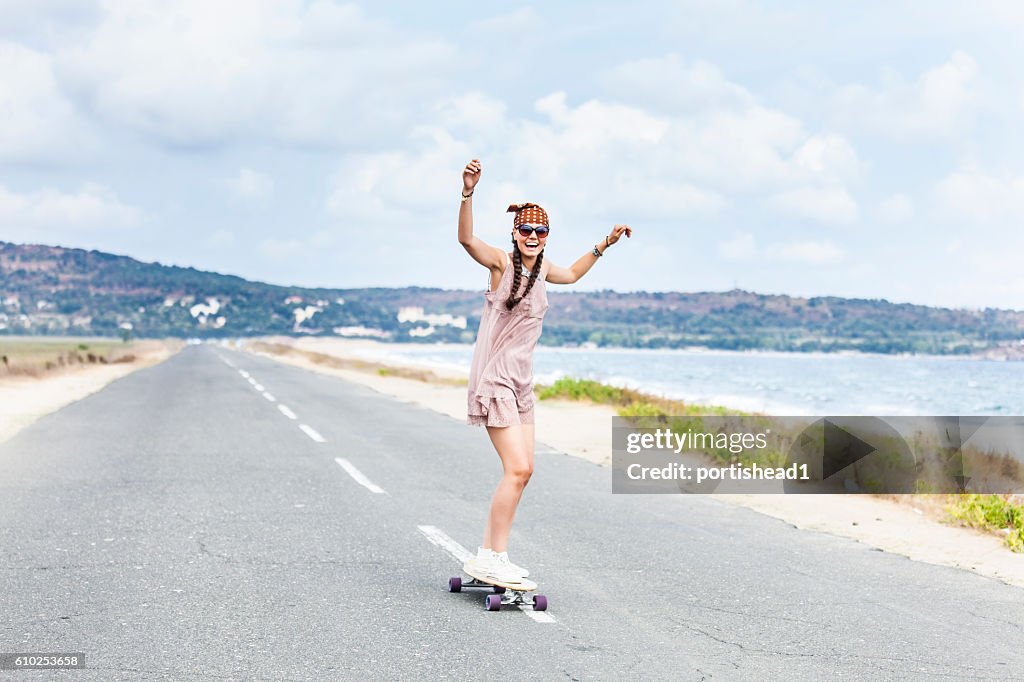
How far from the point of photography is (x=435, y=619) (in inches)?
231

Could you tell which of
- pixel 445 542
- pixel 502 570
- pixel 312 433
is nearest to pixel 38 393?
pixel 312 433

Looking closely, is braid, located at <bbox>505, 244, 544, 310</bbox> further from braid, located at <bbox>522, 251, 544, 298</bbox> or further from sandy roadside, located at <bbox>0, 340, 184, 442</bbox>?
sandy roadside, located at <bbox>0, 340, 184, 442</bbox>

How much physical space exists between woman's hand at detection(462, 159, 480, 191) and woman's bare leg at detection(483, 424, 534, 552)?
1393mm

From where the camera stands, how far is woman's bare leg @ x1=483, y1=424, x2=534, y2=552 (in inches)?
234

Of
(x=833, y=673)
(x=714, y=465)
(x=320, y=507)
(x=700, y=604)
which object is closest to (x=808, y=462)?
(x=714, y=465)

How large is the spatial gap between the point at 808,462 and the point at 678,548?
5.92 meters

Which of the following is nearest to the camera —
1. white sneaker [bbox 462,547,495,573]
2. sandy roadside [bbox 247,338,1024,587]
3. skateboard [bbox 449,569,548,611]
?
skateboard [bbox 449,569,548,611]

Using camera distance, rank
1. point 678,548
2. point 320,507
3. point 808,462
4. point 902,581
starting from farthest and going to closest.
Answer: point 808,462 < point 320,507 < point 678,548 < point 902,581

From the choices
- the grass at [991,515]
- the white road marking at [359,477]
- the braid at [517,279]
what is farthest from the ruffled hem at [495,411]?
the grass at [991,515]

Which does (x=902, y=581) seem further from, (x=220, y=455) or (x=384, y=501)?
(x=220, y=455)

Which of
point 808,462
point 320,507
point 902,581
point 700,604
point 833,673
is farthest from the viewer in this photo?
point 808,462

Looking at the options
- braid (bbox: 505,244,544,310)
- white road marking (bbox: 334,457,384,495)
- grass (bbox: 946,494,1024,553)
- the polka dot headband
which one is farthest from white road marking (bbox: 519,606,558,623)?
grass (bbox: 946,494,1024,553)

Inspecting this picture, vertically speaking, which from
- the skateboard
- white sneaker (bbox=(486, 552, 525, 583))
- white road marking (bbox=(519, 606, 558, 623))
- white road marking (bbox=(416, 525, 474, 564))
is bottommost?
white road marking (bbox=(416, 525, 474, 564))

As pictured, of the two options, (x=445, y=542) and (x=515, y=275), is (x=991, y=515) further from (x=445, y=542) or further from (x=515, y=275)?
(x=515, y=275)
